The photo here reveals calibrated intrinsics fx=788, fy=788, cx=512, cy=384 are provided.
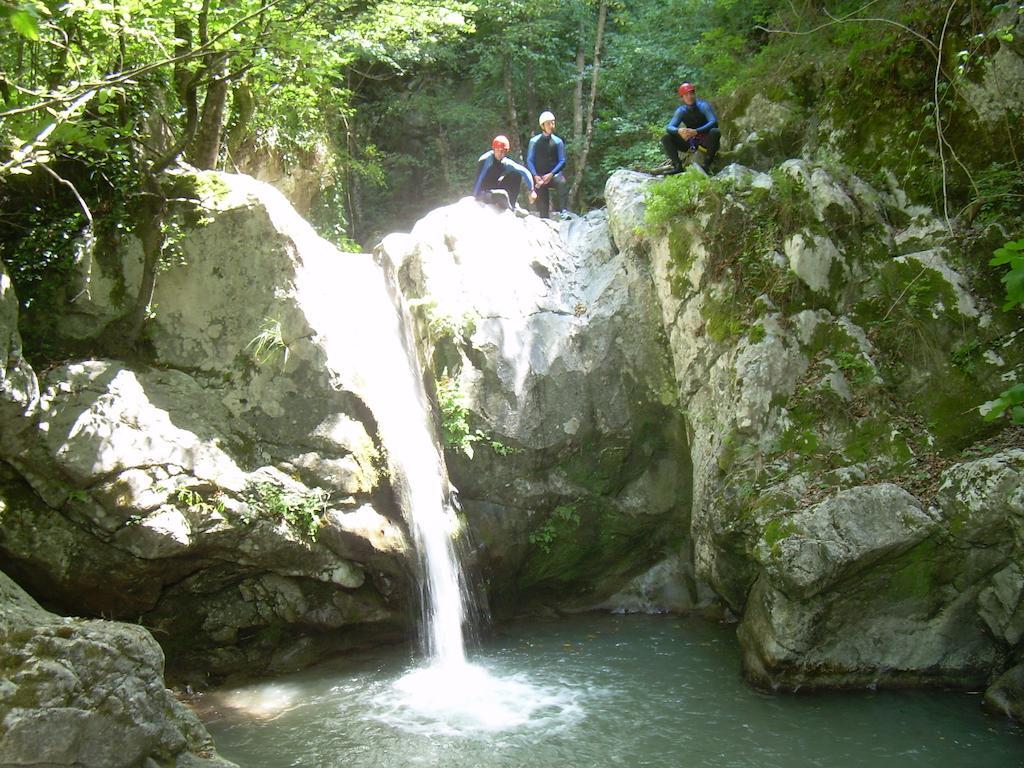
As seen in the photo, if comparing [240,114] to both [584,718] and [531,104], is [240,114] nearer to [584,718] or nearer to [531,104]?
[531,104]

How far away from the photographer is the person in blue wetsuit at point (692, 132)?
992 cm

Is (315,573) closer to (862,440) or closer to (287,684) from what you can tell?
(287,684)

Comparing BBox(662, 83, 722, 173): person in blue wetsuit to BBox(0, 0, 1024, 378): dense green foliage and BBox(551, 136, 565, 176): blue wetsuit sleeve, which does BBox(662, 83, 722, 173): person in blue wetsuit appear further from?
BBox(551, 136, 565, 176): blue wetsuit sleeve

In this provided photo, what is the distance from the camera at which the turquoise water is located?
5648 mm

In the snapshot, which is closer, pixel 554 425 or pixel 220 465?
pixel 220 465

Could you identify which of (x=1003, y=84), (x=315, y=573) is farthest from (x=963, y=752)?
(x=1003, y=84)

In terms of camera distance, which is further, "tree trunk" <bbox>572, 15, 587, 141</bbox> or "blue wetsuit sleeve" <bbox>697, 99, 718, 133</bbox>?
"tree trunk" <bbox>572, 15, 587, 141</bbox>

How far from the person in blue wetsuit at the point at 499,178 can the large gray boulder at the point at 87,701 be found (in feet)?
24.4

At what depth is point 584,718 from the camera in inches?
248

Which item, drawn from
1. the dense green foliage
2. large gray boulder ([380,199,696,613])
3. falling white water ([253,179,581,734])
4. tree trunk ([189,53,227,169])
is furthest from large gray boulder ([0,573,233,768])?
tree trunk ([189,53,227,169])

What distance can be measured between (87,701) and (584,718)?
370cm

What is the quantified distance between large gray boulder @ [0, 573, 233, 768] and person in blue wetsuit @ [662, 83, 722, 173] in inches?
325

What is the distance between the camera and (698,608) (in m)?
8.74

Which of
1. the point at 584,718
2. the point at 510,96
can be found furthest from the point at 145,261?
the point at 510,96
